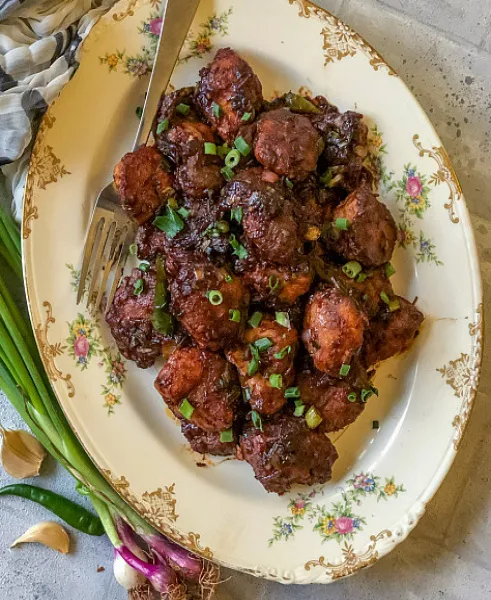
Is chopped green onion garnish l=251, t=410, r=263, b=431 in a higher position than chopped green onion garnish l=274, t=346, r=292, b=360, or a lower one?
lower

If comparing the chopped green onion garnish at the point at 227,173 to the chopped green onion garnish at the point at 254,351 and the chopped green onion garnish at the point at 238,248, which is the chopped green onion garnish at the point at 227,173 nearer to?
the chopped green onion garnish at the point at 238,248

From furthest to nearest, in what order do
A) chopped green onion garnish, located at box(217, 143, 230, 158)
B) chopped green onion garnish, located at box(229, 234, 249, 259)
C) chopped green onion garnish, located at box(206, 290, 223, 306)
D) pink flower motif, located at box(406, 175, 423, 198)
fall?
pink flower motif, located at box(406, 175, 423, 198)
chopped green onion garnish, located at box(217, 143, 230, 158)
chopped green onion garnish, located at box(229, 234, 249, 259)
chopped green onion garnish, located at box(206, 290, 223, 306)

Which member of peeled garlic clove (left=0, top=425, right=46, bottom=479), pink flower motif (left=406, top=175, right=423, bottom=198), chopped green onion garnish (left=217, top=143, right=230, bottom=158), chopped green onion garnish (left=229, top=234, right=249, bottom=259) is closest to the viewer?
chopped green onion garnish (left=229, top=234, right=249, bottom=259)

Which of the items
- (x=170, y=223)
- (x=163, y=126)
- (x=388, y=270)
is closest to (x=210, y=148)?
(x=163, y=126)

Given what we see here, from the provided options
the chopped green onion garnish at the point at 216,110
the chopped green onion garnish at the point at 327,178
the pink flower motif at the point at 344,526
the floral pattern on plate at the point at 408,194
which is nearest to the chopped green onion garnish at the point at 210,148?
the chopped green onion garnish at the point at 216,110

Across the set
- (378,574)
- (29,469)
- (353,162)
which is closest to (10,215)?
(29,469)

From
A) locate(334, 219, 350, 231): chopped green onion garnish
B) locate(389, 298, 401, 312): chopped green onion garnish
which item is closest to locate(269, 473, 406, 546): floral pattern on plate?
locate(389, 298, 401, 312): chopped green onion garnish

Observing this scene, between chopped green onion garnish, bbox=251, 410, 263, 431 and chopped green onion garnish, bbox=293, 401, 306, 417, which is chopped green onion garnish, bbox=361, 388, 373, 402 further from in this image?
chopped green onion garnish, bbox=251, 410, 263, 431

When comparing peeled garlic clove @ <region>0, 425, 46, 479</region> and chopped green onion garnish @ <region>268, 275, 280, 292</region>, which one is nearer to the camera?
chopped green onion garnish @ <region>268, 275, 280, 292</region>
